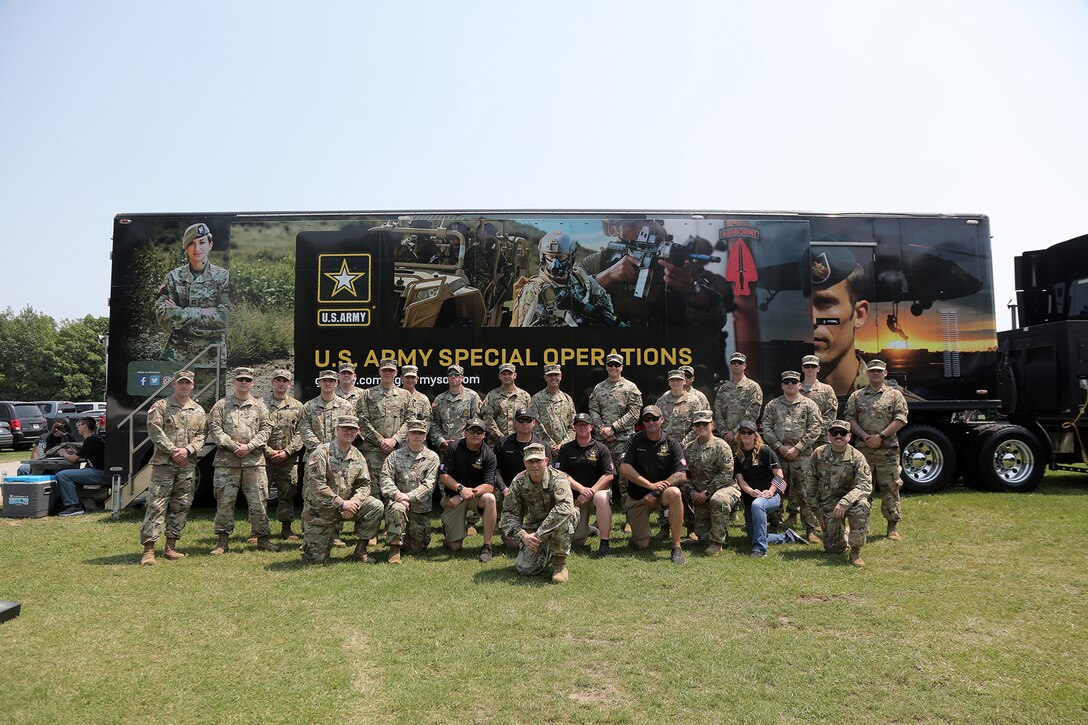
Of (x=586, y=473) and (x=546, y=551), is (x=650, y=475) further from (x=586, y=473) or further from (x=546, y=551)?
(x=546, y=551)

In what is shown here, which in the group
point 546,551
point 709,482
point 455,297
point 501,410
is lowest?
point 546,551

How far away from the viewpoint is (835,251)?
9.85 metres

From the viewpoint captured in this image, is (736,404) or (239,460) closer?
(239,460)

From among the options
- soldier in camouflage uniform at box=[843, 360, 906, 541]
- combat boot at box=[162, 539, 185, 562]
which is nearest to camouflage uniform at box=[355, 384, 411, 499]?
combat boot at box=[162, 539, 185, 562]

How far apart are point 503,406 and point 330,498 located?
8.02ft

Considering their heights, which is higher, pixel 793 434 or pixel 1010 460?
pixel 793 434

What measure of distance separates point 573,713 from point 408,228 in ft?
22.2

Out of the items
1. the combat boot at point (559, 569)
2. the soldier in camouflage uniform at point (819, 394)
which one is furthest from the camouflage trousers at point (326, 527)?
the soldier in camouflage uniform at point (819, 394)

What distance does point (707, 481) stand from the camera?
720 centimetres

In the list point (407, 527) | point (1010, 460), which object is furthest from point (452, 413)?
point (1010, 460)

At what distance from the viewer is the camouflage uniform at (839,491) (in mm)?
6500

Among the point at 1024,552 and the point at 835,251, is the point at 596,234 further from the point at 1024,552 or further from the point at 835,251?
the point at 1024,552

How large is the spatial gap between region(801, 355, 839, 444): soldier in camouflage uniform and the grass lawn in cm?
A: 176

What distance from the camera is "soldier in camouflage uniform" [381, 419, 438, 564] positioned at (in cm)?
664
